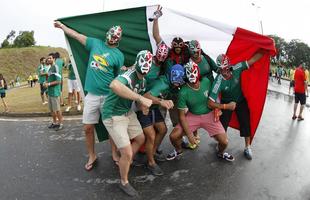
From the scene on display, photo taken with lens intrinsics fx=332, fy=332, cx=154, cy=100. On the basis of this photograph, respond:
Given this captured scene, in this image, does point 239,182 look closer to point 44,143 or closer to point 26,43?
point 44,143

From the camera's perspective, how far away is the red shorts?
5.79 metres

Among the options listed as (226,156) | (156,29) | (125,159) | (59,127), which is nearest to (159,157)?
(226,156)

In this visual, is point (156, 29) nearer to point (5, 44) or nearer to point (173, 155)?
point (173, 155)

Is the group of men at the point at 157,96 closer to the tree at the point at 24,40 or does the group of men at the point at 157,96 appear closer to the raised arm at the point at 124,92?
the raised arm at the point at 124,92

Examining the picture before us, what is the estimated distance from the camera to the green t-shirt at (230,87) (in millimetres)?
5750

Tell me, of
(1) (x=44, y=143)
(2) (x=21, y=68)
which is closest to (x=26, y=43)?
(2) (x=21, y=68)

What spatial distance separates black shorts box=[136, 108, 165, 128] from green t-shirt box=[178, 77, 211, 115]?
389 mm

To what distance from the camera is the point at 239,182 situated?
17.0 feet

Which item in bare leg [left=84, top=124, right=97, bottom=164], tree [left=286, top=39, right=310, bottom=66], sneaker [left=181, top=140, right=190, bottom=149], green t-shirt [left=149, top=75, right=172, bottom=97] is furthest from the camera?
tree [left=286, top=39, right=310, bottom=66]

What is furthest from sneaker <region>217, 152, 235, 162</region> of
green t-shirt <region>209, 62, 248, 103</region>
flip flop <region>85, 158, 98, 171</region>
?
flip flop <region>85, 158, 98, 171</region>

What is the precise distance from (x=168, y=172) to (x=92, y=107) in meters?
1.66

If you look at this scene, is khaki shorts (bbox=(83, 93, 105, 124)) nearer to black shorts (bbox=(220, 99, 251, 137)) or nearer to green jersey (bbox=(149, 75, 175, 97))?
green jersey (bbox=(149, 75, 175, 97))

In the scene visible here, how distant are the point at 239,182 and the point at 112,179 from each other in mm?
A: 1997

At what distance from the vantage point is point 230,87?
591 centimetres
